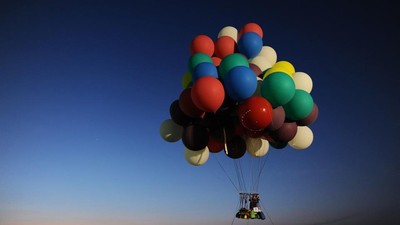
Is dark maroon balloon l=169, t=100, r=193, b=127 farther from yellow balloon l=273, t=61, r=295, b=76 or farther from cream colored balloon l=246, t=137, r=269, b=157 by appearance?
yellow balloon l=273, t=61, r=295, b=76

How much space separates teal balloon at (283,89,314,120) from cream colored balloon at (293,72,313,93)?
31cm

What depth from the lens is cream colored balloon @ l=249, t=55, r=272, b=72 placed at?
24.9 feet

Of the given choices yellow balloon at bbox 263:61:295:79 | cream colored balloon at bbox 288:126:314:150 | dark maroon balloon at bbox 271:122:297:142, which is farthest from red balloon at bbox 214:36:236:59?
cream colored balloon at bbox 288:126:314:150

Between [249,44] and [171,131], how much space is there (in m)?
2.82

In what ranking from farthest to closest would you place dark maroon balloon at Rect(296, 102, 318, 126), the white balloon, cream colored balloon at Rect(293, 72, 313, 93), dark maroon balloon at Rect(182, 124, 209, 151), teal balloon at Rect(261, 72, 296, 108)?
the white balloon → dark maroon balloon at Rect(296, 102, 318, 126) → cream colored balloon at Rect(293, 72, 313, 93) → dark maroon balloon at Rect(182, 124, 209, 151) → teal balloon at Rect(261, 72, 296, 108)

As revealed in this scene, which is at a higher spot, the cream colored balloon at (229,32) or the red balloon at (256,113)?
the cream colored balloon at (229,32)

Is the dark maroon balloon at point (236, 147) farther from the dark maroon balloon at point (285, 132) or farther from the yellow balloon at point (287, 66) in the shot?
the yellow balloon at point (287, 66)

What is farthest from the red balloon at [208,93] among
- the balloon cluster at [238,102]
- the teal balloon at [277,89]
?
the teal balloon at [277,89]

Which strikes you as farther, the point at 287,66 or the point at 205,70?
the point at 287,66

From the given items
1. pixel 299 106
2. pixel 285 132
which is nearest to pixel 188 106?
pixel 285 132

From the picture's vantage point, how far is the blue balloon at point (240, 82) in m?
6.25

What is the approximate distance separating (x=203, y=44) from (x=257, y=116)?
237 cm

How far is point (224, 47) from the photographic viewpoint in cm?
764

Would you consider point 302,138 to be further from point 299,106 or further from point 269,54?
point 269,54
